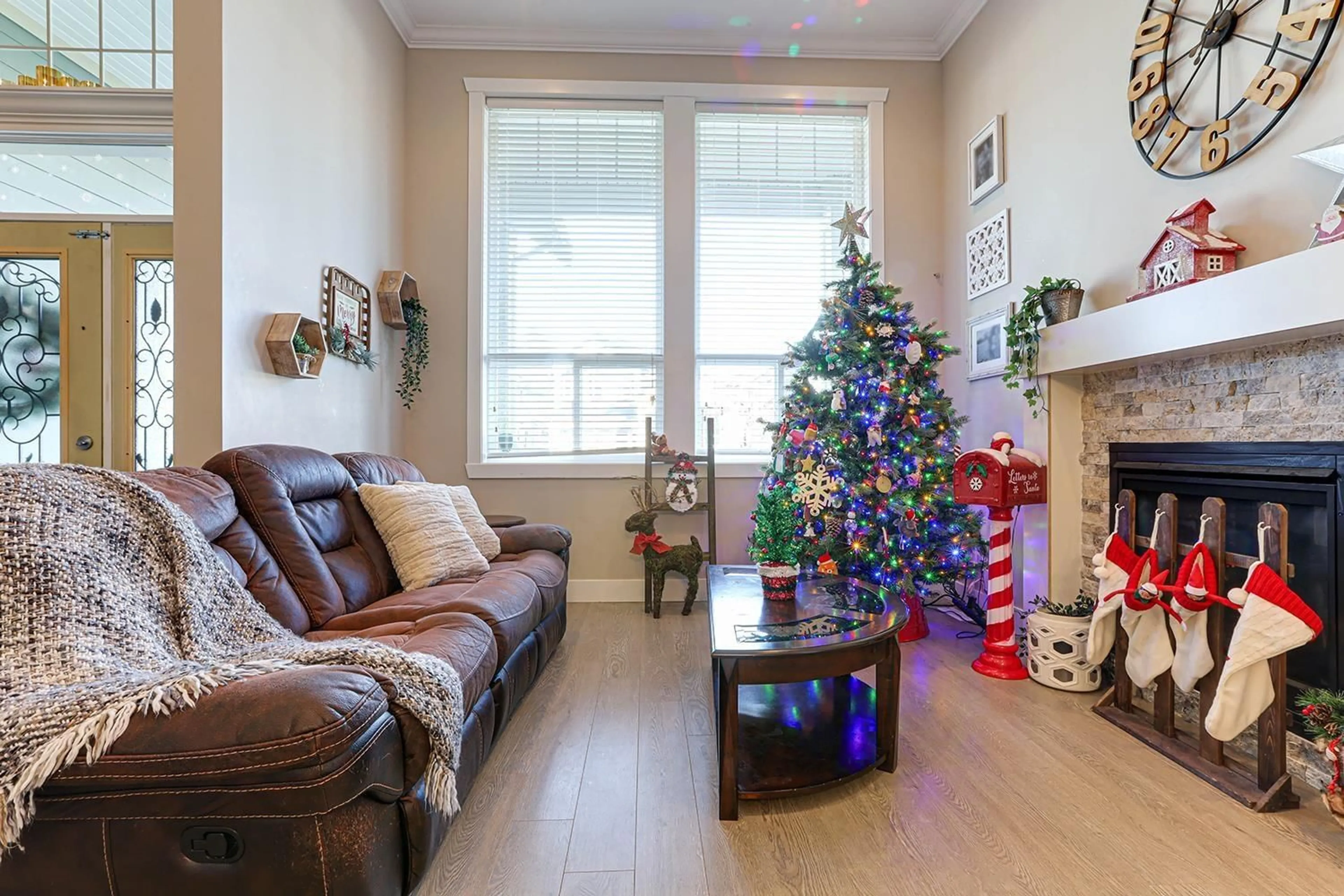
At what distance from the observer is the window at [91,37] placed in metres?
2.74

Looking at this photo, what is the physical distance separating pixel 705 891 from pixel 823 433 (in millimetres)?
2196

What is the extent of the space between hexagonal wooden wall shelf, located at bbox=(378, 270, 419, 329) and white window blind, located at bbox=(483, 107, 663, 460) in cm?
56

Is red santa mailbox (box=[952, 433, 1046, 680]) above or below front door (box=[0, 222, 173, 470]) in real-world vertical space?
below

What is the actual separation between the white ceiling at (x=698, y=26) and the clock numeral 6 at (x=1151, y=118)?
1749 mm

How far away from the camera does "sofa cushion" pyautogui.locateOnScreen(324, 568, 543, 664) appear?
6.11 ft

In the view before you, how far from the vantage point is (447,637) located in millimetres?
1630

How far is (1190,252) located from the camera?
192 cm

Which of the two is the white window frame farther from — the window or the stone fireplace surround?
the stone fireplace surround

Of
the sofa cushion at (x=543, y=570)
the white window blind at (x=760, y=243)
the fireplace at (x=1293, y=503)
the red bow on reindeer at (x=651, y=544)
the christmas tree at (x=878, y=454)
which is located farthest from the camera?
the white window blind at (x=760, y=243)

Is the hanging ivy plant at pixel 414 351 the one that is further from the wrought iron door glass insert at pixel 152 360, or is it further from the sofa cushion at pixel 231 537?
the sofa cushion at pixel 231 537

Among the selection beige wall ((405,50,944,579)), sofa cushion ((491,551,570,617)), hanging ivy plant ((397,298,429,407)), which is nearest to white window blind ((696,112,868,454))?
beige wall ((405,50,944,579))

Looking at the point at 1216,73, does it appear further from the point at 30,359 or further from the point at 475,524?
the point at 30,359

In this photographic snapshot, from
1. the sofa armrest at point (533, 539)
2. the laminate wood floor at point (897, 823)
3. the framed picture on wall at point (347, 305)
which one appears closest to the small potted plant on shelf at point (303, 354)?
the framed picture on wall at point (347, 305)

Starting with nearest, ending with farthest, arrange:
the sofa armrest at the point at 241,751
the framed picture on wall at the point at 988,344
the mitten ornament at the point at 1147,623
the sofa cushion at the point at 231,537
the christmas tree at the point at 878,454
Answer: the sofa armrest at the point at 241,751, the sofa cushion at the point at 231,537, the mitten ornament at the point at 1147,623, the christmas tree at the point at 878,454, the framed picture on wall at the point at 988,344
